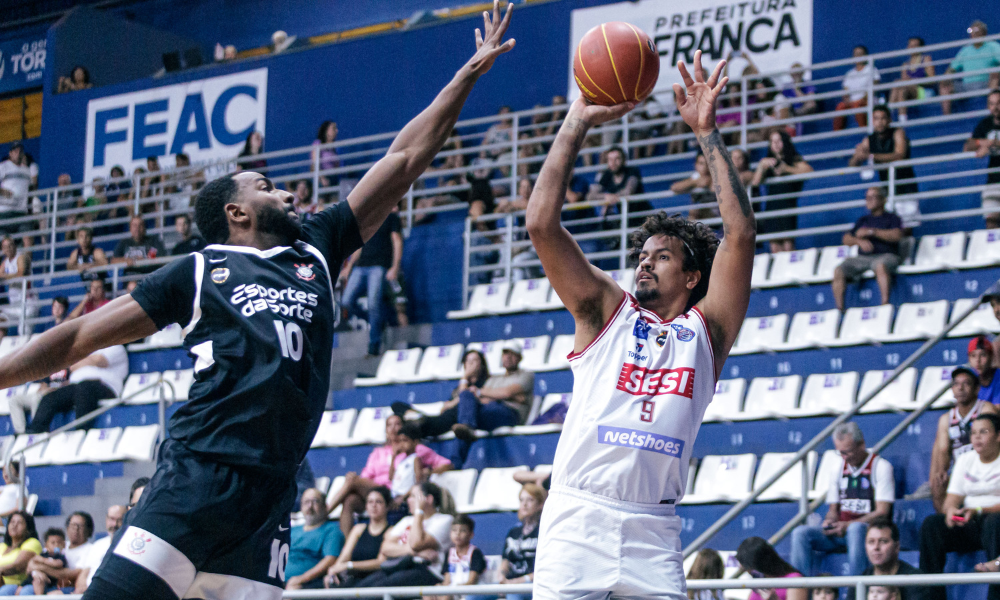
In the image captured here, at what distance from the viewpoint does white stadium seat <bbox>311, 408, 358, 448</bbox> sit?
36.9 feet

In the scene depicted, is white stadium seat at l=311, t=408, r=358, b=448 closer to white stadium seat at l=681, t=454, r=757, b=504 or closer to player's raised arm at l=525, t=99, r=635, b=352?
white stadium seat at l=681, t=454, r=757, b=504

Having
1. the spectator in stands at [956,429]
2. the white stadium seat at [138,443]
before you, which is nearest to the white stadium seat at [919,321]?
the spectator in stands at [956,429]

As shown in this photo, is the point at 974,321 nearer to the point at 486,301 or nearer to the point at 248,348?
the point at 486,301

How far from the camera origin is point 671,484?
3723 mm

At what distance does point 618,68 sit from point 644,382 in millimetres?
1213

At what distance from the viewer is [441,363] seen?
1179cm

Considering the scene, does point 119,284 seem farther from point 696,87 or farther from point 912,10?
point 696,87

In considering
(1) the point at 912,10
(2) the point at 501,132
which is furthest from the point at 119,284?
(1) the point at 912,10

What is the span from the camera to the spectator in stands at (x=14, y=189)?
17.7 meters

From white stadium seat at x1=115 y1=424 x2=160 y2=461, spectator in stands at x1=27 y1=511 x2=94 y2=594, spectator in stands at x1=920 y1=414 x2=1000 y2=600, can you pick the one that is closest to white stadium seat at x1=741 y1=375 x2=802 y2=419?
spectator in stands at x1=920 y1=414 x2=1000 y2=600

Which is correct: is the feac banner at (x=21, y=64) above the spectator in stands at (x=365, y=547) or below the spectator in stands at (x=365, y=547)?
above

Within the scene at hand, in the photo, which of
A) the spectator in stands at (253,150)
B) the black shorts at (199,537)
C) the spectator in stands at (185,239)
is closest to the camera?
the black shorts at (199,537)

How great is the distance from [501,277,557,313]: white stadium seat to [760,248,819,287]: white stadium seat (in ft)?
7.23

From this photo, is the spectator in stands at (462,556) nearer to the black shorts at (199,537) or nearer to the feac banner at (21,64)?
the black shorts at (199,537)
